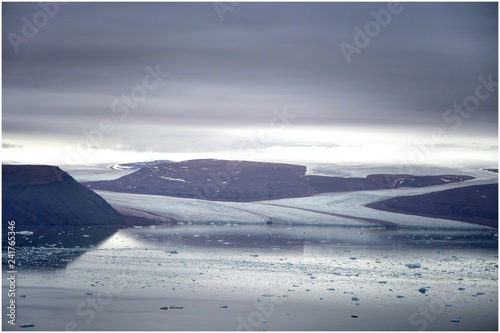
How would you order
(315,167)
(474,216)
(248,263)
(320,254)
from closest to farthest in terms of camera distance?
1. (248,263)
2. (320,254)
3. (474,216)
4. (315,167)

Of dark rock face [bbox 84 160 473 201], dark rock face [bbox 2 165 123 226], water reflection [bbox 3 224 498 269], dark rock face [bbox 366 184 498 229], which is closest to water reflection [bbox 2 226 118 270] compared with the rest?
water reflection [bbox 3 224 498 269]

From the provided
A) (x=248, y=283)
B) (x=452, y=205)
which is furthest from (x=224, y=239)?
(x=452, y=205)

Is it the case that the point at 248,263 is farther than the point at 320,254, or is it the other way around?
the point at 320,254

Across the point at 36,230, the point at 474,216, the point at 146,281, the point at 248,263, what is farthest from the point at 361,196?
the point at 146,281

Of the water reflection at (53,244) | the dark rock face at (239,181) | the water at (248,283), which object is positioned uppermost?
the dark rock face at (239,181)

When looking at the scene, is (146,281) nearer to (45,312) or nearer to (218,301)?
(218,301)

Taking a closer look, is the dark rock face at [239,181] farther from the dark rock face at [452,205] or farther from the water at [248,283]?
the water at [248,283]

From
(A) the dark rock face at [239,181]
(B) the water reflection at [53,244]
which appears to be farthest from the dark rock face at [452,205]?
(B) the water reflection at [53,244]
